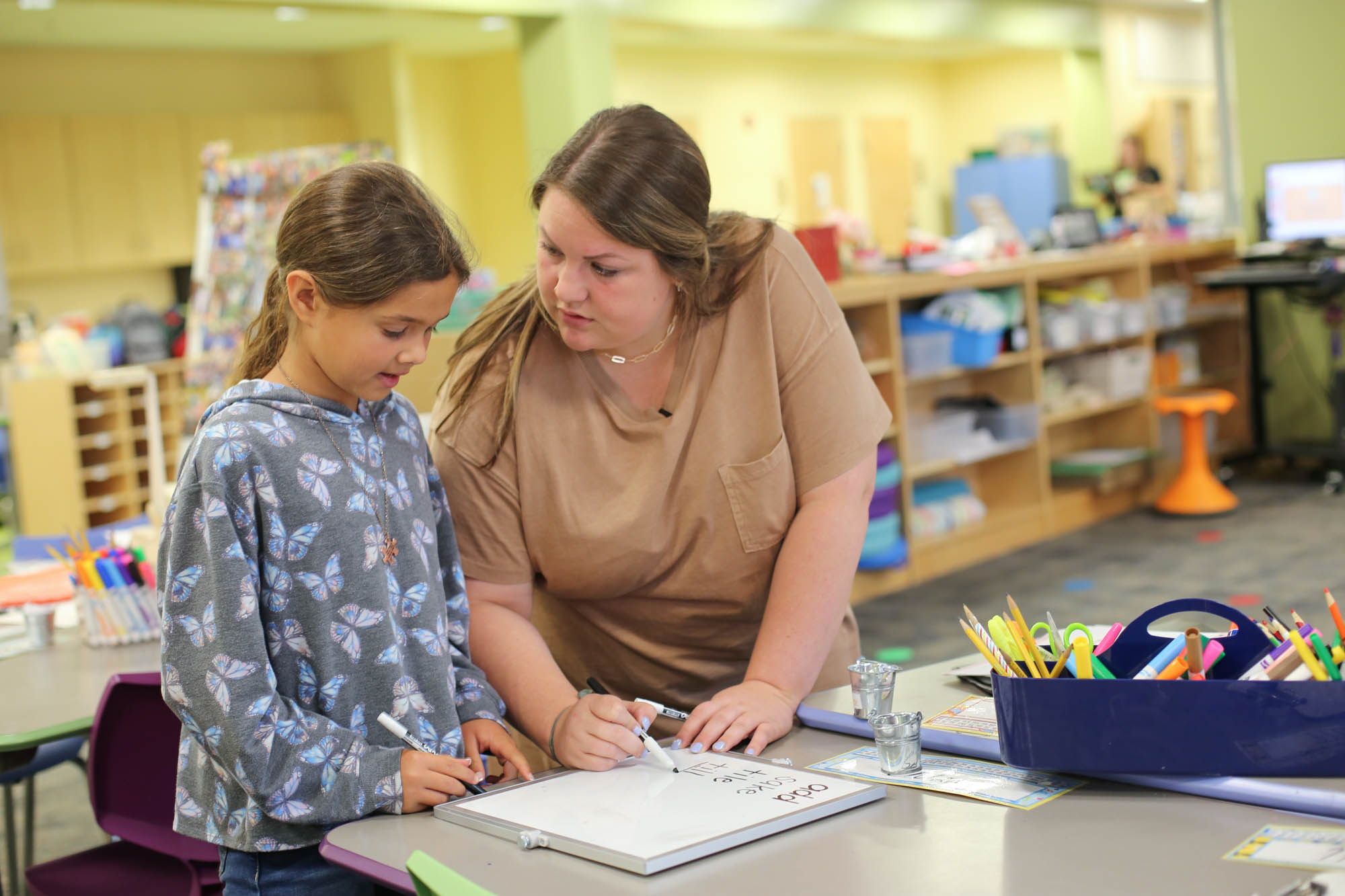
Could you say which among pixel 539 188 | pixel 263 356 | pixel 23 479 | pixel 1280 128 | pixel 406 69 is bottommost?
pixel 23 479

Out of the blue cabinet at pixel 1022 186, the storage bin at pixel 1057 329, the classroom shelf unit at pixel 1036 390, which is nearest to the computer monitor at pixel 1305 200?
the classroom shelf unit at pixel 1036 390

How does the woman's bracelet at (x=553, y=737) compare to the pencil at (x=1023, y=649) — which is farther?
the woman's bracelet at (x=553, y=737)

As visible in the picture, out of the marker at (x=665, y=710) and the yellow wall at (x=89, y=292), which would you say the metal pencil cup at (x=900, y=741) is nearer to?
the marker at (x=665, y=710)

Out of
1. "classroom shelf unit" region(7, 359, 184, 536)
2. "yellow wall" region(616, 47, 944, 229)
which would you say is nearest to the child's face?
"classroom shelf unit" region(7, 359, 184, 536)

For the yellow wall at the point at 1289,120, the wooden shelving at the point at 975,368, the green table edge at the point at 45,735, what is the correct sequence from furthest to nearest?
the yellow wall at the point at 1289,120 < the wooden shelving at the point at 975,368 < the green table edge at the point at 45,735

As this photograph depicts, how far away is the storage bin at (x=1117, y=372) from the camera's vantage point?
617cm

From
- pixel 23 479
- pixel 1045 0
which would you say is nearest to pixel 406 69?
pixel 23 479

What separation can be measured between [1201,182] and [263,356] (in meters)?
12.4

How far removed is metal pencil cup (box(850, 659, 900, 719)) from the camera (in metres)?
1.39

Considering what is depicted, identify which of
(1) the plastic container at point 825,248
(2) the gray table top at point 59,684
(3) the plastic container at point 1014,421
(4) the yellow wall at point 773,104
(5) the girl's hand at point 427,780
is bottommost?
(3) the plastic container at point 1014,421

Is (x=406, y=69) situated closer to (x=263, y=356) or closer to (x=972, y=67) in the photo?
(x=972, y=67)

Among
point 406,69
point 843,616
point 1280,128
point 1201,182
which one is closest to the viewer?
point 843,616

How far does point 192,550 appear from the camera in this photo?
128cm

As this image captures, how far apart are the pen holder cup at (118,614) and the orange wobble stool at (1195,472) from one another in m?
5.01
